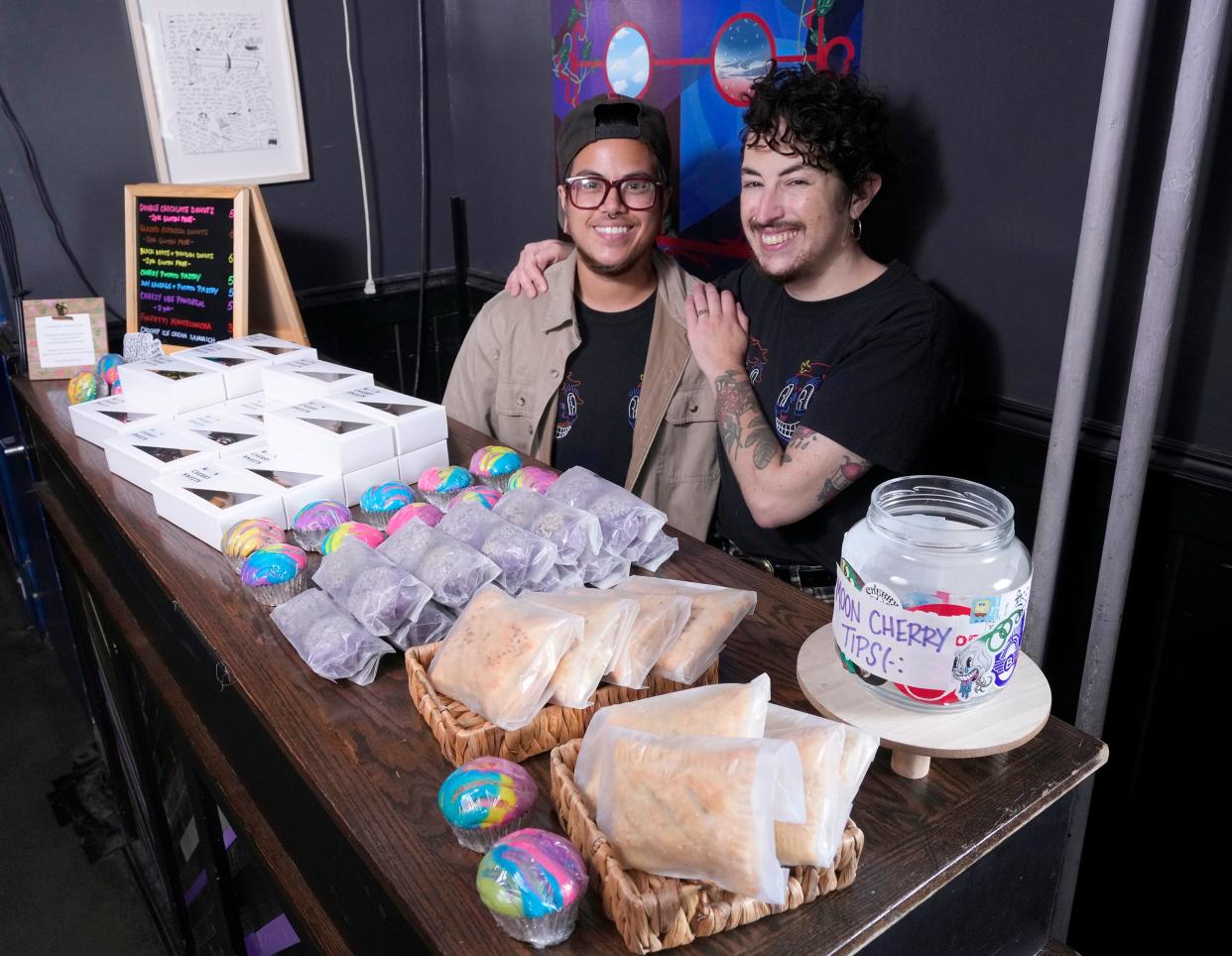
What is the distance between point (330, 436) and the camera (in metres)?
1.47

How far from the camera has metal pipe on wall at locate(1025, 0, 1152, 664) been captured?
1.36m

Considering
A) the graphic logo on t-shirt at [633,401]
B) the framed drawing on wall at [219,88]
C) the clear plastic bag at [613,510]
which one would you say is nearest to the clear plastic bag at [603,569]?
the clear plastic bag at [613,510]

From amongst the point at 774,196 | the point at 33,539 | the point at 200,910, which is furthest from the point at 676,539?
the point at 33,539

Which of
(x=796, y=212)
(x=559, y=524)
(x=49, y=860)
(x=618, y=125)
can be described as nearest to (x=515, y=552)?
(x=559, y=524)

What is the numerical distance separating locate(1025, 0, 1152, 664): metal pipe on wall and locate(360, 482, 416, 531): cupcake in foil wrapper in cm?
111

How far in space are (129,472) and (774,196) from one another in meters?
1.30

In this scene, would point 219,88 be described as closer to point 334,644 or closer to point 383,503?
point 383,503

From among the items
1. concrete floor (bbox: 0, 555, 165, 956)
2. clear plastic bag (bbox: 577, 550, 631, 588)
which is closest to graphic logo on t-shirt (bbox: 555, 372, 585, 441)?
clear plastic bag (bbox: 577, 550, 631, 588)

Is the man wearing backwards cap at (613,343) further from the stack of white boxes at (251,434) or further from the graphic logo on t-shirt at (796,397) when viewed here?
the stack of white boxes at (251,434)

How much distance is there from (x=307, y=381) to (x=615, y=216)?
0.77 meters

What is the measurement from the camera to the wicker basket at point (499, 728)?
2.96ft

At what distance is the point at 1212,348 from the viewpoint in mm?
1495

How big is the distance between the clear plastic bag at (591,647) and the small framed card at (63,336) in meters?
1.95

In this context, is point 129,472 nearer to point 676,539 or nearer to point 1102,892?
point 676,539
